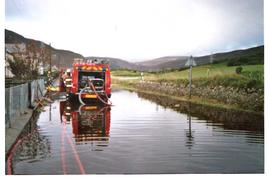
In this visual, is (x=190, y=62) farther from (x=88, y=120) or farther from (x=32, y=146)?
(x=32, y=146)

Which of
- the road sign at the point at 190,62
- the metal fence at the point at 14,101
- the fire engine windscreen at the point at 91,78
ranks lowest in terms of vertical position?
the metal fence at the point at 14,101

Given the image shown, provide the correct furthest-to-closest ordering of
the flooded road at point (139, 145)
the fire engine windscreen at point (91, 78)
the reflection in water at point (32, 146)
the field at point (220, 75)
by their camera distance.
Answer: the fire engine windscreen at point (91, 78)
the field at point (220, 75)
the reflection in water at point (32, 146)
the flooded road at point (139, 145)

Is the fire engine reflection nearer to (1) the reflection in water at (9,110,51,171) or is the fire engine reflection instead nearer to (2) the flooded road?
(2) the flooded road

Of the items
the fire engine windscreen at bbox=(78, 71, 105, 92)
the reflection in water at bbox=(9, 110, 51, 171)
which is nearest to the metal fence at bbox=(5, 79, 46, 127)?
the reflection in water at bbox=(9, 110, 51, 171)

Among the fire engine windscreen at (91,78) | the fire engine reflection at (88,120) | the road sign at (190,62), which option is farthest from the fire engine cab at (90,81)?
the road sign at (190,62)

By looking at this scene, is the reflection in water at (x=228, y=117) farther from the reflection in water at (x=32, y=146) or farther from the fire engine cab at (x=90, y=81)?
the reflection in water at (x=32, y=146)

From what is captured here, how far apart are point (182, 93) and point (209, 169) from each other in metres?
11.5

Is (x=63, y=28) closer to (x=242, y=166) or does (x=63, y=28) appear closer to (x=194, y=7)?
(x=194, y=7)

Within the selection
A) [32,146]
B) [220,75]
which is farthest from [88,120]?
[220,75]

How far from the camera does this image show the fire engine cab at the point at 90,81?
15094 millimetres

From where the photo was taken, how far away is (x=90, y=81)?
15.1 metres

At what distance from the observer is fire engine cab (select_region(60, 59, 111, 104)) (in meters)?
15.1
